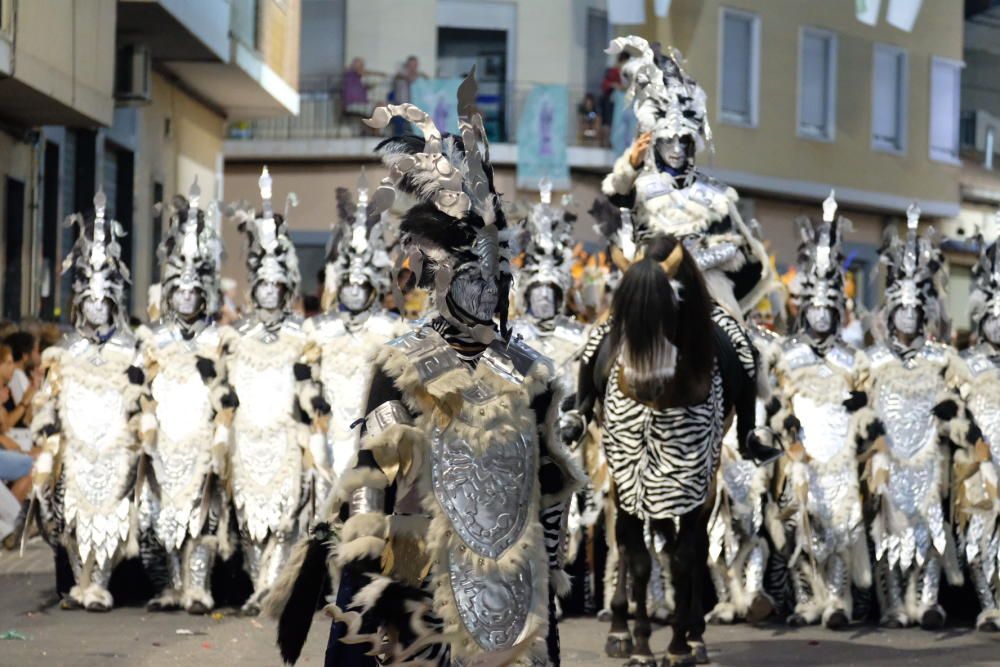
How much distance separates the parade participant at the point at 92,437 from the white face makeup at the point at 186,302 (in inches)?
14.8

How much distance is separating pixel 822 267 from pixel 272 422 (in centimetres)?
375

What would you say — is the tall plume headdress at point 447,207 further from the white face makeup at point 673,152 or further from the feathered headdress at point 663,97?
the feathered headdress at point 663,97

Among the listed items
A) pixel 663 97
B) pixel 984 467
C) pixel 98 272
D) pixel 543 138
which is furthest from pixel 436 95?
pixel 663 97

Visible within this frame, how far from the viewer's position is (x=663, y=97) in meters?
12.7

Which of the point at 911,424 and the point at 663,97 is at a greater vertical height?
the point at 663,97

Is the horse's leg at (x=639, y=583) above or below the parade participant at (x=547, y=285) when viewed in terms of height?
below

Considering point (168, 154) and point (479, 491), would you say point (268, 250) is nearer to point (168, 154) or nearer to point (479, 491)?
point (479, 491)

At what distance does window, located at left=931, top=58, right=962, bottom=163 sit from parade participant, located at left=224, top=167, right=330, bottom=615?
29.3 m

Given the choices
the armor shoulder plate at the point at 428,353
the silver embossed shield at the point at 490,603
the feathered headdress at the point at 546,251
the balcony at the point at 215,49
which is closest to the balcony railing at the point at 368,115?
the balcony at the point at 215,49

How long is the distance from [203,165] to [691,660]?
2256cm

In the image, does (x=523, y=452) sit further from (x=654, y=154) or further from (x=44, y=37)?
(x=44, y=37)

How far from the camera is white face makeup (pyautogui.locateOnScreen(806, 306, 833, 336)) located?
1411cm

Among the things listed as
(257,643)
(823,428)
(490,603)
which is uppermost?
(823,428)

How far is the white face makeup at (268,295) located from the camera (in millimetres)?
14328
